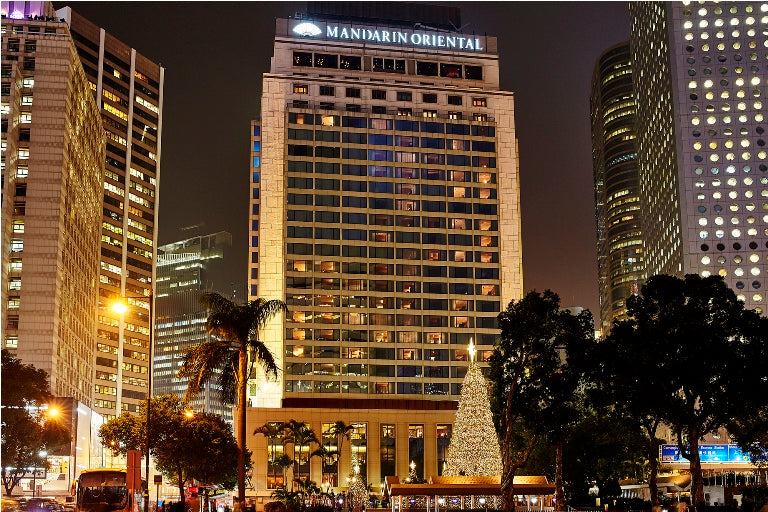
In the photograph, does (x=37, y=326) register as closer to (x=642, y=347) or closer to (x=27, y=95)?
(x=27, y=95)

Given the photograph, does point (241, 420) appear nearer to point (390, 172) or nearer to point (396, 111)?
point (390, 172)

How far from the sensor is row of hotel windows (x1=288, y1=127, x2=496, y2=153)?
522ft

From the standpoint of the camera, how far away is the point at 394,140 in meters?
163

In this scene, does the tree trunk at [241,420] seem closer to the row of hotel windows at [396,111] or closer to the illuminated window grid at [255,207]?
the illuminated window grid at [255,207]

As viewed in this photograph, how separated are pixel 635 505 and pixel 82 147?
13434 centimetres

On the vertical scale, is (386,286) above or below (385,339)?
above

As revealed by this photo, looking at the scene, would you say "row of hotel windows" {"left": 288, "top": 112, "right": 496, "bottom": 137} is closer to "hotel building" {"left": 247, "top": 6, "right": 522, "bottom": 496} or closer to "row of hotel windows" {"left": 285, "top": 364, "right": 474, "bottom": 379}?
"hotel building" {"left": 247, "top": 6, "right": 522, "bottom": 496}

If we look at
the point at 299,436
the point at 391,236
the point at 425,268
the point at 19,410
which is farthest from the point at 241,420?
the point at 425,268

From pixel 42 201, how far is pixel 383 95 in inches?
2441

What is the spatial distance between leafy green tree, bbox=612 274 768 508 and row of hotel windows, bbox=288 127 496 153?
108877 millimetres

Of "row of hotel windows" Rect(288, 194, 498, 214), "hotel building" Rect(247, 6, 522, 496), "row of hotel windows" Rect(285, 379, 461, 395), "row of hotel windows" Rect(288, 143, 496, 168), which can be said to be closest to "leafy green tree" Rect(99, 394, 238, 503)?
"hotel building" Rect(247, 6, 522, 496)

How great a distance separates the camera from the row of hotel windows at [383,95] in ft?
540

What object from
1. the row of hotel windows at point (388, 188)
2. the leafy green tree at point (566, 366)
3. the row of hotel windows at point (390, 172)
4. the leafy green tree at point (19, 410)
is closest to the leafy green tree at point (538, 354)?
the leafy green tree at point (566, 366)

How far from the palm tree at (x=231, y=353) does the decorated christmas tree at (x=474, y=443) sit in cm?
1447
